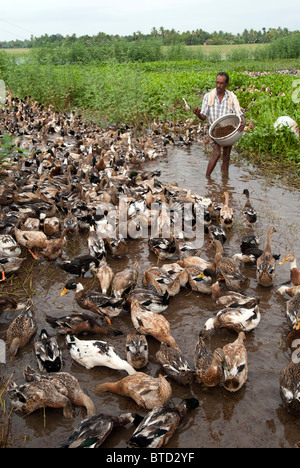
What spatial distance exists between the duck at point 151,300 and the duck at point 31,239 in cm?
218

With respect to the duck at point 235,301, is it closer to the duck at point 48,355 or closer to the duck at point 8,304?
the duck at point 48,355

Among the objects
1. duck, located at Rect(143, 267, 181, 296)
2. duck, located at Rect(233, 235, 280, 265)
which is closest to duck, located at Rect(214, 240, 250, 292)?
duck, located at Rect(233, 235, 280, 265)

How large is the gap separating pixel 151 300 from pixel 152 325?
399 mm

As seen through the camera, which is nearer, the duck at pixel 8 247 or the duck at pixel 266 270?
the duck at pixel 266 270

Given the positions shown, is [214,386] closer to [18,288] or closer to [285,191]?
[18,288]

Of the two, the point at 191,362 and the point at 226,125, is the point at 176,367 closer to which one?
the point at 191,362

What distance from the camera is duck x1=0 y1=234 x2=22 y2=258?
229 inches

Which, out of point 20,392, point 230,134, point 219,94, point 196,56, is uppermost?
point 196,56

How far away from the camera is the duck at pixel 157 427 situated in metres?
3.09

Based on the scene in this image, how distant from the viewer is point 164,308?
4.79m

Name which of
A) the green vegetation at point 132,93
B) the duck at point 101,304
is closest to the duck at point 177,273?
the duck at point 101,304

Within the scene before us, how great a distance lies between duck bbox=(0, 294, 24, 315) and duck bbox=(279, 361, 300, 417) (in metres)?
3.26

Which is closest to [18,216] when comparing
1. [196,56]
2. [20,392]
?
[20,392]
